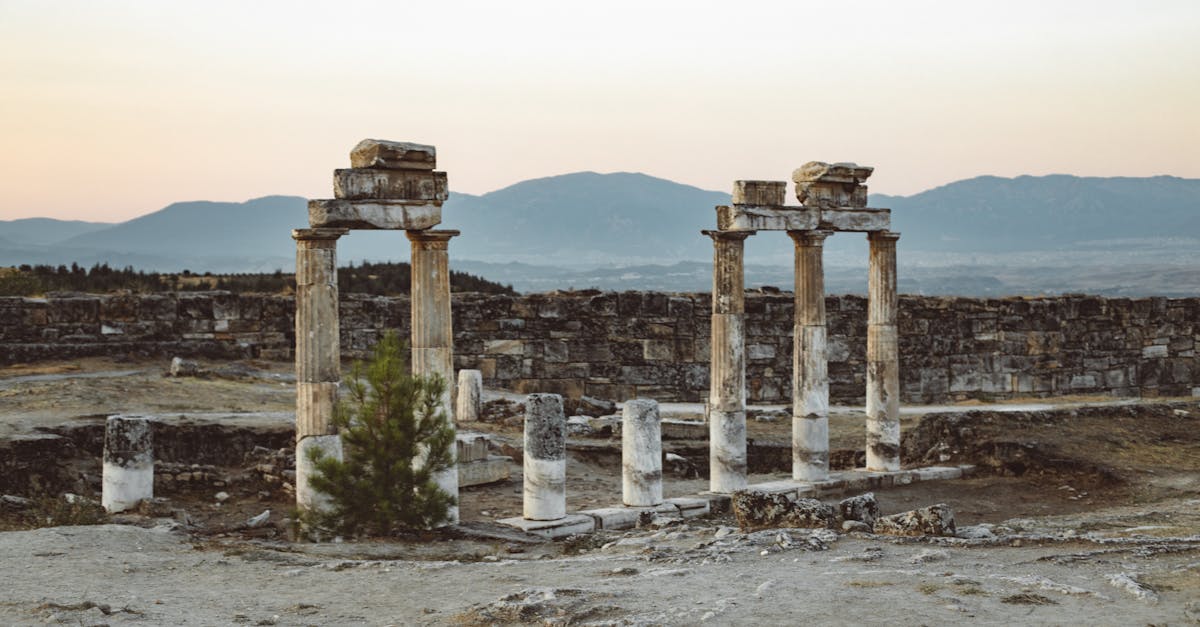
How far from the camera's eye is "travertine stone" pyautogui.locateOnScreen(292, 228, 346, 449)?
13.6 m

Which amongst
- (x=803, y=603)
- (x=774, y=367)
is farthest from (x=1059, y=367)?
(x=803, y=603)

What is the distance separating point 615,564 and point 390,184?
16.2ft

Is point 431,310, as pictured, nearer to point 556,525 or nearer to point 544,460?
point 544,460

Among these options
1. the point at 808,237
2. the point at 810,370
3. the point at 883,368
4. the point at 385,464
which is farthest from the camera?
the point at 883,368

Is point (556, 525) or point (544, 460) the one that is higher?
point (544, 460)

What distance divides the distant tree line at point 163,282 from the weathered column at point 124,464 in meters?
13.5

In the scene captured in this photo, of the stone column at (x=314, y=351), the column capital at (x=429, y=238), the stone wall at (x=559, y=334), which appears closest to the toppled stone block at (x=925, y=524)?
the column capital at (x=429, y=238)

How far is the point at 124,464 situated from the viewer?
577 inches

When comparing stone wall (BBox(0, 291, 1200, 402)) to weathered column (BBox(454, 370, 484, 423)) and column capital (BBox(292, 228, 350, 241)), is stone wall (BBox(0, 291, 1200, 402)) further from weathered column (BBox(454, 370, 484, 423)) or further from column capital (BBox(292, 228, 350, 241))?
column capital (BBox(292, 228, 350, 241))

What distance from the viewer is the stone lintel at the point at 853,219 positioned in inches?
688

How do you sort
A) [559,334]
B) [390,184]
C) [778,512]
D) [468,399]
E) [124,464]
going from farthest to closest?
[559,334] < [468,399] < [124,464] < [390,184] < [778,512]

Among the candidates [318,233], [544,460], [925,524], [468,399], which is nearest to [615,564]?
[544,460]

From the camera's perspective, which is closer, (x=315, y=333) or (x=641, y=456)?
(x=315, y=333)

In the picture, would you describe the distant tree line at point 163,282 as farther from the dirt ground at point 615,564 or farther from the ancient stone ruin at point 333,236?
the ancient stone ruin at point 333,236
